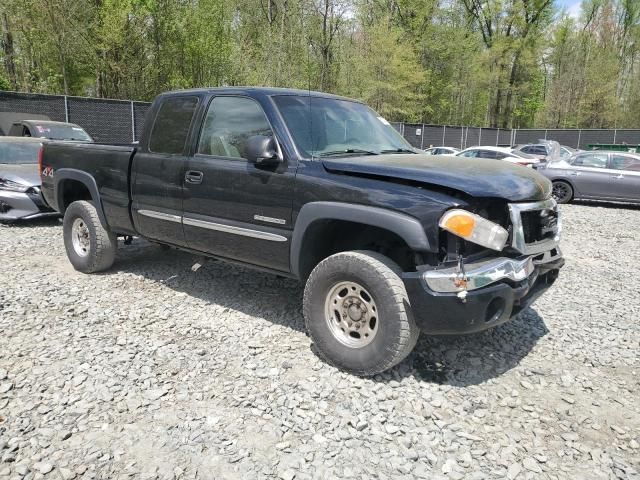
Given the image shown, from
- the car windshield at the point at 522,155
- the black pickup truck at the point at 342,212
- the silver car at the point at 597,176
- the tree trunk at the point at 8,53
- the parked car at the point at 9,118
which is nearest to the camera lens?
the black pickup truck at the point at 342,212

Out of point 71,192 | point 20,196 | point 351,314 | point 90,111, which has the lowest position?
point 351,314

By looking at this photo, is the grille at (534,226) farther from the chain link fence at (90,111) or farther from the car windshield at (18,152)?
the chain link fence at (90,111)

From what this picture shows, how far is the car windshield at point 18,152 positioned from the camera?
8948mm

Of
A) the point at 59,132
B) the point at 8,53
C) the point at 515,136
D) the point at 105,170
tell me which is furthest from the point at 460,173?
the point at 515,136

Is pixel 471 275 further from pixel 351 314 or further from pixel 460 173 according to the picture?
pixel 351 314

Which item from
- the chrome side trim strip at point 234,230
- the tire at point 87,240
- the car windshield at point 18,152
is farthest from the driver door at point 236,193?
the car windshield at point 18,152

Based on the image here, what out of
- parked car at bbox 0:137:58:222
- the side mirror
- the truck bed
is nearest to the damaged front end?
the side mirror

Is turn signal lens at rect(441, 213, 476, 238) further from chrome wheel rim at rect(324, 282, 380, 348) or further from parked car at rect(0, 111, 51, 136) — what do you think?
parked car at rect(0, 111, 51, 136)

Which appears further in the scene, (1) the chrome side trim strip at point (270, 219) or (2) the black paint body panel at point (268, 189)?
(1) the chrome side trim strip at point (270, 219)

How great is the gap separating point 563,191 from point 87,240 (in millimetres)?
12093

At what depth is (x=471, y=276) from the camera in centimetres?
303

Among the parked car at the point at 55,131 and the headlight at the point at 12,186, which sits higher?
the parked car at the point at 55,131

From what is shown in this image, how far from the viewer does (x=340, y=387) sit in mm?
3396

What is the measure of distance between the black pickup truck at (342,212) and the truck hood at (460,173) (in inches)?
0.5
